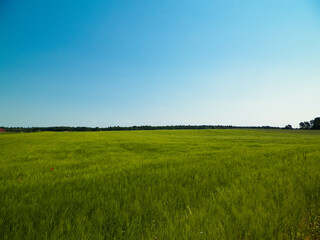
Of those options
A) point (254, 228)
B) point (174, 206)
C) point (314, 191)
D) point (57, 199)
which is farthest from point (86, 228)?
point (314, 191)

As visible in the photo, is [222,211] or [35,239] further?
[222,211]

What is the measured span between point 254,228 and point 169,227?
107cm

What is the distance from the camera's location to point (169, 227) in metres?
1.94

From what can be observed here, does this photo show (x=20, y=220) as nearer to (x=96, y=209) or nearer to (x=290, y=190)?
(x=96, y=209)

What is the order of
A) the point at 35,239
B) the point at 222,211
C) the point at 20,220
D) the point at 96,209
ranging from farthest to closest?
1. the point at 96,209
2. the point at 222,211
3. the point at 20,220
4. the point at 35,239

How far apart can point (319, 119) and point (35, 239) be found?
15587 centimetres

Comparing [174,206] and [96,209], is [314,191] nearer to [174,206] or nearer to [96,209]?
[174,206]

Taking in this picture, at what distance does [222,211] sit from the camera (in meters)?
2.26

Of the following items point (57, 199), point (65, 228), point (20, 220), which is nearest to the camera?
point (65, 228)

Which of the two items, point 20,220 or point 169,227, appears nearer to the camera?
point 169,227

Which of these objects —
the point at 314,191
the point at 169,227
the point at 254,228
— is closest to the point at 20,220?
the point at 169,227

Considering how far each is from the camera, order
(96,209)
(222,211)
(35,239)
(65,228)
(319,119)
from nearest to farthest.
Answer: (35,239) → (65,228) → (222,211) → (96,209) → (319,119)

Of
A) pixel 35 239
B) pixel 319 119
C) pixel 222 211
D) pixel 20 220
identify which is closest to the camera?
pixel 35 239

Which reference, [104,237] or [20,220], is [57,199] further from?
[104,237]
